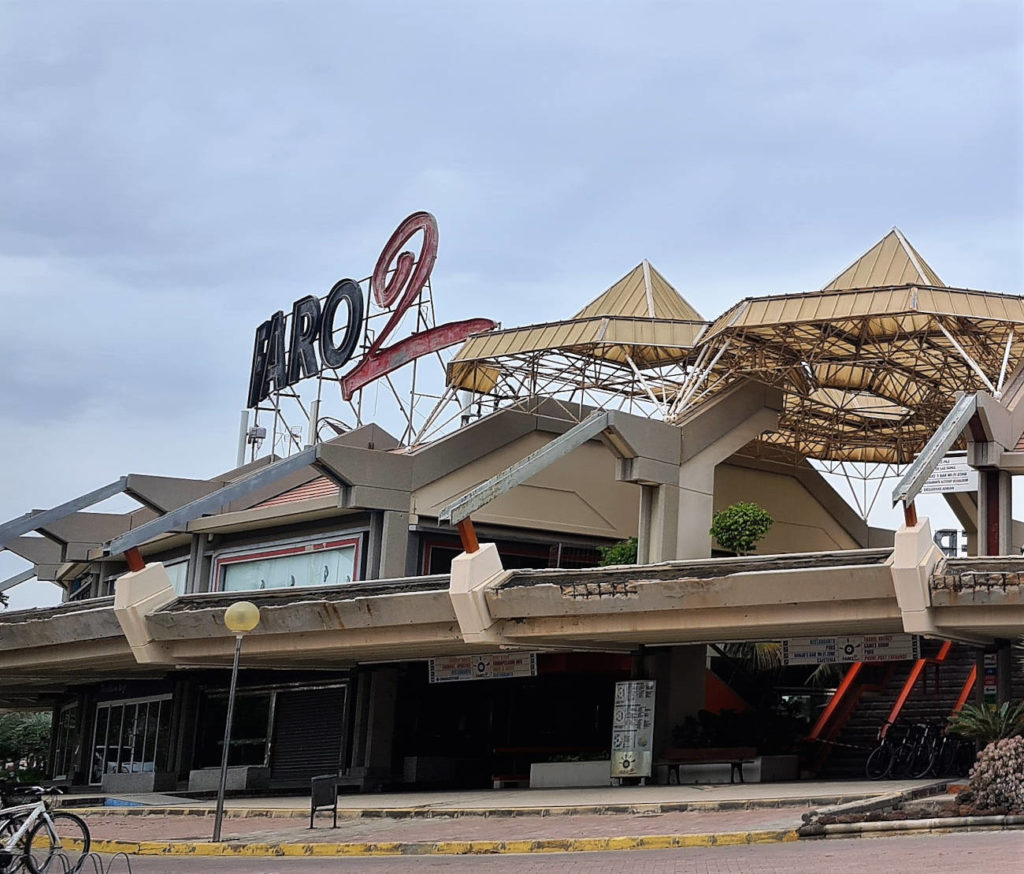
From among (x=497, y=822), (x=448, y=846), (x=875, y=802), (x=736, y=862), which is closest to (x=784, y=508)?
(x=497, y=822)

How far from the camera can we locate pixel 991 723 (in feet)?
72.6

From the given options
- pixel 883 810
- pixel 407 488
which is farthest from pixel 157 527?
pixel 883 810

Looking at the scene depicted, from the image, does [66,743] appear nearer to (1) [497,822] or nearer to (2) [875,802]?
(1) [497,822]

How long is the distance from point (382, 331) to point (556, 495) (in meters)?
6.81

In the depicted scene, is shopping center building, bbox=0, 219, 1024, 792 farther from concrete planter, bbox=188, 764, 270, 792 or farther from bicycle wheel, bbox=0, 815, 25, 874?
bicycle wheel, bbox=0, 815, 25, 874

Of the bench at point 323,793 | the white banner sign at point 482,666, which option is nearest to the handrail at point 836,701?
the white banner sign at point 482,666

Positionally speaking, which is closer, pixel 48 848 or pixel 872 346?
pixel 48 848

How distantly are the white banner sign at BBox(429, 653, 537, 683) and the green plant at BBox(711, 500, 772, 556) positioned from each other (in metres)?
6.43

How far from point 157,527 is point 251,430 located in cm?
1473

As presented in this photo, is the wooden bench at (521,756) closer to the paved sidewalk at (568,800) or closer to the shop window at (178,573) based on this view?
the paved sidewalk at (568,800)

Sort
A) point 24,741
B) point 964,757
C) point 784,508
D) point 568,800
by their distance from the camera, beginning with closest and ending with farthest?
point 568,800 < point 964,757 < point 784,508 < point 24,741

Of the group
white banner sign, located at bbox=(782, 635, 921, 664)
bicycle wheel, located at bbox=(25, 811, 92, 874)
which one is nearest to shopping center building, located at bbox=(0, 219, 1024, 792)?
white banner sign, located at bbox=(782, 635, 921, 664)

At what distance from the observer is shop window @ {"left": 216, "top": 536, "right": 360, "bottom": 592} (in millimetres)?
34406

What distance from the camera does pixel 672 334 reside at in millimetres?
34281
